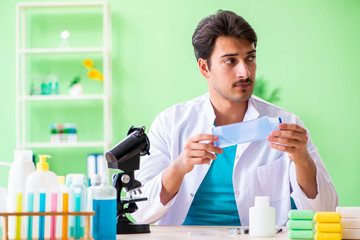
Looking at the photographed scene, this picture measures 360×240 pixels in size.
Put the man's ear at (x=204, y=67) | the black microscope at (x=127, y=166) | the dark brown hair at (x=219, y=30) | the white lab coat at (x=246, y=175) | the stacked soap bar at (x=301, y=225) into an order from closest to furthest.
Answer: the stacked soap bar at (x=301, y=225) < the black microscope at (x=127, y=166) < the white lab coat at (x=246, y=175) < the dark brown hair at (x=219, y=30) < the man's ear at (x=204, y=67)

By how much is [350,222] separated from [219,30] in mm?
1071

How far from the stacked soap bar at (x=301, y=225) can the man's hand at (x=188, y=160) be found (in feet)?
1.24

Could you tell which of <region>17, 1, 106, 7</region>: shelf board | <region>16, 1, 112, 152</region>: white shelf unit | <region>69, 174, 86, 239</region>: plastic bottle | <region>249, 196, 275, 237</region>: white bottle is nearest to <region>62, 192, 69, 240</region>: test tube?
<region>69, 174, 86, 239</region>: plastic bottle

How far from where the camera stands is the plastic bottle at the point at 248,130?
158 cm

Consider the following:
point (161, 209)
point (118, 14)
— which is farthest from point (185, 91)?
point (161, 209)

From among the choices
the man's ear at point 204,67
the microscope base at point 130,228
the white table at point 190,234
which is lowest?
the white table at point 190,234

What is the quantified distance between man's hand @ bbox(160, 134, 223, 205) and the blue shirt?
22cm

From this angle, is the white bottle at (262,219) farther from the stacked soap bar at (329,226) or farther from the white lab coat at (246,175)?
the white lab coat at (246,175)

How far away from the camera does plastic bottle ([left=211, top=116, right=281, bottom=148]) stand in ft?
5.18

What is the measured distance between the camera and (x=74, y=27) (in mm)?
4367

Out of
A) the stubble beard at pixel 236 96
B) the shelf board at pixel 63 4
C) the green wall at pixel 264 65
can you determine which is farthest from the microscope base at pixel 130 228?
the shelf board at pixel 63 4

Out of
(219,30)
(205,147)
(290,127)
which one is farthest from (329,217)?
(219,30)

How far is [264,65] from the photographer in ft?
14.0

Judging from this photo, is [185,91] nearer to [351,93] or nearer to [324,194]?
[351,93]
